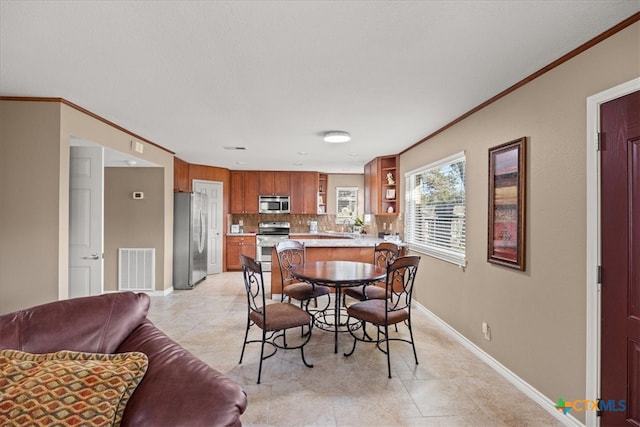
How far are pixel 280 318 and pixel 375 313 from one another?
2.75 ft

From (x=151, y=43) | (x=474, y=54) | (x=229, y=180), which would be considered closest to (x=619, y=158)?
(x=474, y=54)

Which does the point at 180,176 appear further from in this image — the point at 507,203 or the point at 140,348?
the point at 507,203

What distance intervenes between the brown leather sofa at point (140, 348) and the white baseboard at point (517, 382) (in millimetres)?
2137

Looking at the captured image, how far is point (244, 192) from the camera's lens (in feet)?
24.6

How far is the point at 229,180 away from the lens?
744 centimetres

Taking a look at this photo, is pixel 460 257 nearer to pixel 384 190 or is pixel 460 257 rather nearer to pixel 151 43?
pixel 384 190

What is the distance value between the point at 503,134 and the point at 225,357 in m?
3.23

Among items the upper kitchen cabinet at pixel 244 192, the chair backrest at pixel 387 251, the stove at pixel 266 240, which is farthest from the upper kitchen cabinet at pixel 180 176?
the chair backrest at pixel 387 251

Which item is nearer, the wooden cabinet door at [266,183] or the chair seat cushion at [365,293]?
the chair seat cushion at [365,293]

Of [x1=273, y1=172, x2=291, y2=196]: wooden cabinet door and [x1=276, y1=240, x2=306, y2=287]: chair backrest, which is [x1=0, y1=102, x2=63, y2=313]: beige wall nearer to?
[x1=276, y1=240, x2=306, y2=287]: chair backrest

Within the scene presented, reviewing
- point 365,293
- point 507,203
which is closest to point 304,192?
point 365,293

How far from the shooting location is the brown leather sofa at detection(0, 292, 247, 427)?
3.67 feet

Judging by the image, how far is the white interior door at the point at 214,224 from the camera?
22.5 ft

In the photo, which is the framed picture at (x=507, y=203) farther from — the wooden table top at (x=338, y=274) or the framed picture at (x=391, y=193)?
the framed picture at (x=391, y=193)
